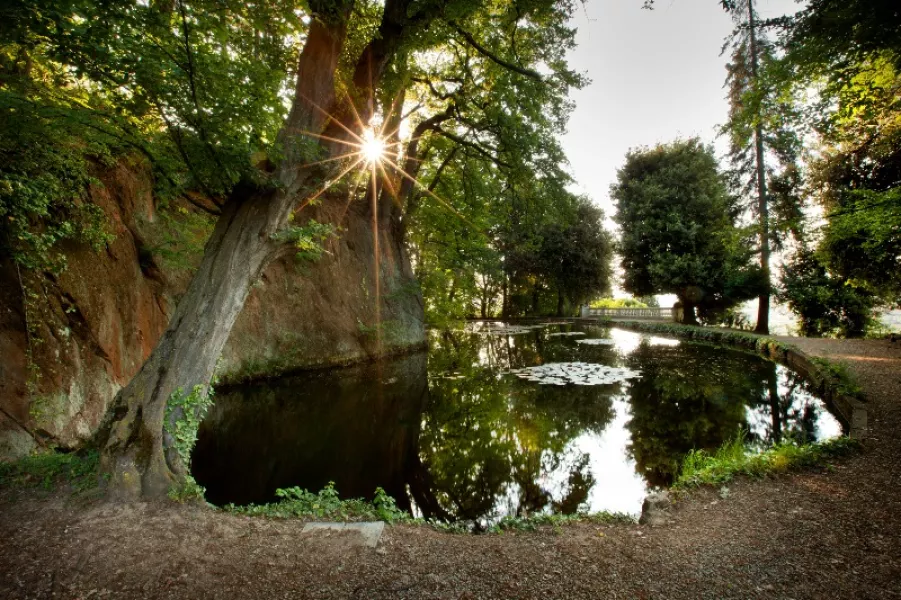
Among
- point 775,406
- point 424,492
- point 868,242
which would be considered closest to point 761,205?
point 868,242

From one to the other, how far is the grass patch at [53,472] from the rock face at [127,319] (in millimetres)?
688

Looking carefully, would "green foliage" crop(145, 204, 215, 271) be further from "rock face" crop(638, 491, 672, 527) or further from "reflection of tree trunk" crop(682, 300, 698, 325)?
"reflection of tree trunk" crop(682, 300, 698, 325)

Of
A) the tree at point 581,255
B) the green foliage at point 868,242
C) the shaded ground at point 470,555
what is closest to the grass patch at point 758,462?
the shaded ground at point 470,555

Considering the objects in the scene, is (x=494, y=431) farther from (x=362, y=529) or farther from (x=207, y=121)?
(x=207, y=121)

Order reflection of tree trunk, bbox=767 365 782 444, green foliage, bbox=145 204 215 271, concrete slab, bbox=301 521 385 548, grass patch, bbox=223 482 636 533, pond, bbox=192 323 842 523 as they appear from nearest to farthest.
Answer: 1. concrete slab, bbox=301 521 385 548
2. grass patch, bbox=223 482 636 533
3. pond, bbox=192 323 842 523
4. reflection of tree trunk, bbox=767 365 782 444
5. green foliage, bbox=145 204 215 271

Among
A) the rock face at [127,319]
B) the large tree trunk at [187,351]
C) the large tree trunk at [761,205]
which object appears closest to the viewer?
the large tree trunk at [187,351]

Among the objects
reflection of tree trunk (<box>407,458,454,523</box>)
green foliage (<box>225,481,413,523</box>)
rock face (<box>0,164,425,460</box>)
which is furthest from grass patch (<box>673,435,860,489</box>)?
rock face (<box>0,164,425,460</box>)

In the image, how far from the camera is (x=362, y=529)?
3211 millimetres

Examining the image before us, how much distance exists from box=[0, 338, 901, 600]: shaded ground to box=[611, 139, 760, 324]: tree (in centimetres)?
1892

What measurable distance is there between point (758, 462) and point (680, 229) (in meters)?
20.3

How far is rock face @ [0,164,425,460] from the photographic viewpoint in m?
4.60

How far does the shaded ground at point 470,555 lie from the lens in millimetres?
2422

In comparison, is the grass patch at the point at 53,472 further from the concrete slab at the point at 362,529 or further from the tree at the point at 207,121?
the concrete slab at the point at 362,529

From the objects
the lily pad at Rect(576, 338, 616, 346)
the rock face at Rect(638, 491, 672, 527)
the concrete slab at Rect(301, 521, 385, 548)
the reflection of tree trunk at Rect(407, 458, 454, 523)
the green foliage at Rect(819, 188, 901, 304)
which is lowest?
the reflection of tree trunk at Rect(407, 458, 454, 523)
